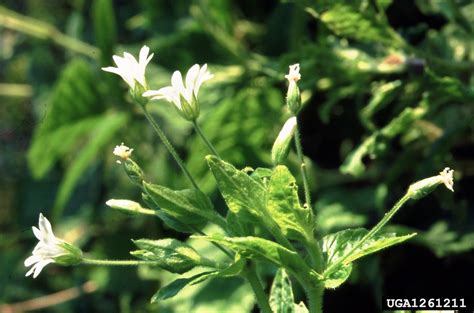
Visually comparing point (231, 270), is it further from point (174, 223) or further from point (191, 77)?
point (191, 77)

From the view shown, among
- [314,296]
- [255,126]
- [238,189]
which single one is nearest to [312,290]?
[314,296]

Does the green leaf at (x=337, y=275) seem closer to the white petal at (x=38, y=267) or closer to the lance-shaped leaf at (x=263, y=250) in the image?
the lance-shaped leaf at (x=263, y=250)

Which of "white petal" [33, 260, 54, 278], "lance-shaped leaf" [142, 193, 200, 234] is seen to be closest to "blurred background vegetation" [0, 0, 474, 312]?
"lance-shaped leaf" [142, 193, 200, 234]

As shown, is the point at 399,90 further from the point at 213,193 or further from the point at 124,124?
the point at 124,124

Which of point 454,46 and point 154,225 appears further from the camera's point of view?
point 154,225

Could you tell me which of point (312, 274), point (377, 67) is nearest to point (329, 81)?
point (377, 67)

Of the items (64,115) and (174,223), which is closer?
(174,223)

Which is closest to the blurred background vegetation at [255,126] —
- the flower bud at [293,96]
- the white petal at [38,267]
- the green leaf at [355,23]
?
the green leaf at [355,23]
